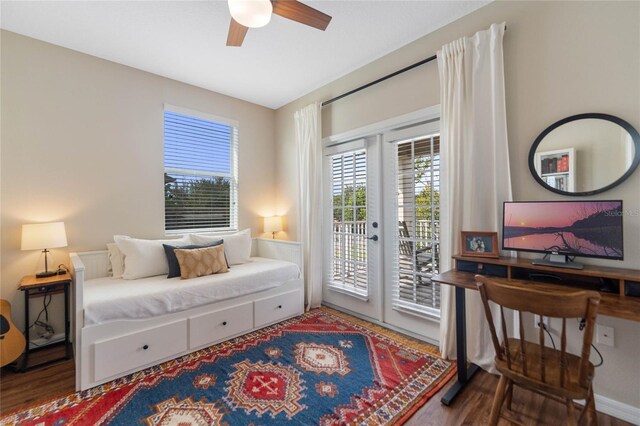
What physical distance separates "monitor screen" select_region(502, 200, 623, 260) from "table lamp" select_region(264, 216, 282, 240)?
2646 mm

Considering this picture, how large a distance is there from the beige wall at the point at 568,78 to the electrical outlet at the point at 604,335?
0.03 metres

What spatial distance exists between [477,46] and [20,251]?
3.96 meters

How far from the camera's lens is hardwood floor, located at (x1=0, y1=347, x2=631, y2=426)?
1.59m

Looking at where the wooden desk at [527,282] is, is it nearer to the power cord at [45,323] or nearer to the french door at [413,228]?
the french door at [413,228]

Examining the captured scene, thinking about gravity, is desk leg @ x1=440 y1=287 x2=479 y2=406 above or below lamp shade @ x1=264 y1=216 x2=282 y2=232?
below

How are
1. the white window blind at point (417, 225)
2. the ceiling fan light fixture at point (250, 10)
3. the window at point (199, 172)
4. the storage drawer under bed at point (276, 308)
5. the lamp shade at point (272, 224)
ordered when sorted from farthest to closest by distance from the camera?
the lamp shade at point (272, 224)
the window at point (199, 172)
the storage drawer under bed at point (276, 308)
the white window blind at point (417, 225)
the ceiling fan light fixture at point (250, 10)

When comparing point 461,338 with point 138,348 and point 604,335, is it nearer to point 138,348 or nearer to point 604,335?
point 604,335

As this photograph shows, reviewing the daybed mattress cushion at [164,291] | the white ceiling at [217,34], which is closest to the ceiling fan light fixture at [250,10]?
the white ceiling at [217,34]

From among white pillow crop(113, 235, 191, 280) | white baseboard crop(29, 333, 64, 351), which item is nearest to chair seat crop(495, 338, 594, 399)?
white pillow crop(113, 235, 191, 280)

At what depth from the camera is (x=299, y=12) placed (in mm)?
1713

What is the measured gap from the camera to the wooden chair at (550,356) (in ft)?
3.67

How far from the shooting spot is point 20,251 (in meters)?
2.38

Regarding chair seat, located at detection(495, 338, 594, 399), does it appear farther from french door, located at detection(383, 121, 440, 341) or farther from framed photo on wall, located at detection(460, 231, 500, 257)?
french door, located at detection(383, 121, 440, 341)

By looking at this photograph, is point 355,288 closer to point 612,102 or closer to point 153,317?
point 153,317
